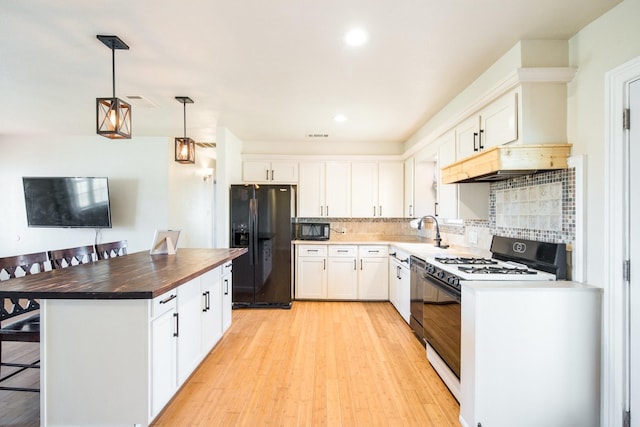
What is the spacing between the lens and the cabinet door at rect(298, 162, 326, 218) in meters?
4.61

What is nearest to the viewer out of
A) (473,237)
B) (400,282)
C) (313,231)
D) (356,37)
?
(356,37)

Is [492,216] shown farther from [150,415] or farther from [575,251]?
[150,415]

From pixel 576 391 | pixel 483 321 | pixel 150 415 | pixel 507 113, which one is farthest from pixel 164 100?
pixel 576 391

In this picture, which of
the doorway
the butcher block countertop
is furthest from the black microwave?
the doorway

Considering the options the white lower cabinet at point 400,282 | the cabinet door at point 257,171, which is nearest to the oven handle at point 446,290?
the white lower cabinet at point 400,282

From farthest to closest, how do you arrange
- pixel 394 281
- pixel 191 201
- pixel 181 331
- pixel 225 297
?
1. pixel 191 201
2. pixel 394 281
3. pixel 225 297
4. pixel 181 331

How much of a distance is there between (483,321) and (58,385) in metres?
2.43

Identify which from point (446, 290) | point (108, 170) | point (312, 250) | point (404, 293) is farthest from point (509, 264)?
point (108, 170)

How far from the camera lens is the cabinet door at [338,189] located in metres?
4.62

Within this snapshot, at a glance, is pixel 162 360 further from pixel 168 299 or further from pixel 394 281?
pixel 394 281

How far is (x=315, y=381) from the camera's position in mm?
2312

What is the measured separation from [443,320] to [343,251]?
217cm

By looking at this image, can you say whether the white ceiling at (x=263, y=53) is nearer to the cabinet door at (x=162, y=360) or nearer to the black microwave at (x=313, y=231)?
the black microwave at (x=313, y=231)

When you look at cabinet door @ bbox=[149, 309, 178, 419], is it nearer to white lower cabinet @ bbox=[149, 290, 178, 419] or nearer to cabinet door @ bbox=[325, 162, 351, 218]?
white lower cabinet @ bbox=[149, 290, 178, 419]
